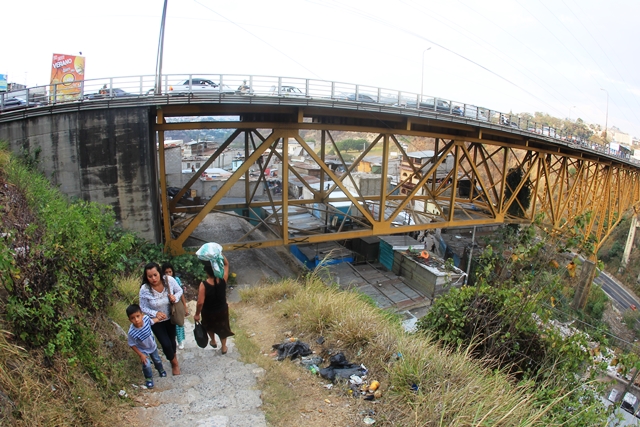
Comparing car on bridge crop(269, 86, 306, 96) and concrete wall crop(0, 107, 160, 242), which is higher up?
car on bridge crop(269, 86, 306, 96)

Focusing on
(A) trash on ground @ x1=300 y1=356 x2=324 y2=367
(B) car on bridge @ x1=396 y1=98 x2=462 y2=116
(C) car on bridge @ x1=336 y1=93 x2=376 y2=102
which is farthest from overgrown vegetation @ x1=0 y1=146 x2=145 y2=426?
(B) car on bridge @ x1=396 y1=98 x2=462 y2=116

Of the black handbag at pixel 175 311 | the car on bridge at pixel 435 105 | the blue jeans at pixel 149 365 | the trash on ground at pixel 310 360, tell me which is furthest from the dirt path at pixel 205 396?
the car on bridge at pixel 435 105

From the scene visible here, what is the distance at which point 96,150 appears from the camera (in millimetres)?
10180

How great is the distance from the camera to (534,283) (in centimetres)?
532

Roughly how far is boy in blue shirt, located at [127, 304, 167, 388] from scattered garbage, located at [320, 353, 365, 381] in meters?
2.17

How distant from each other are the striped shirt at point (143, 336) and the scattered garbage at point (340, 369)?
7.31ft

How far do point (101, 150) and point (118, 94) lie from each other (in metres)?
1.64

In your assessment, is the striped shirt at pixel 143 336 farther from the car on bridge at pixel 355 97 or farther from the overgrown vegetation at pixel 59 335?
the car on bridge at pixel 355 97

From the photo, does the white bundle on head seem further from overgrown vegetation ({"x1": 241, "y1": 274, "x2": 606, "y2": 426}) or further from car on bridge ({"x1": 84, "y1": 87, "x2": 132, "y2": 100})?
car on bridge ({"x1": 84, "y1": 87, "x2": 132, "y2": 100})

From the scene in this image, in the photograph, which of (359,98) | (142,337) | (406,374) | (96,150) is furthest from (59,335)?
(359,98)

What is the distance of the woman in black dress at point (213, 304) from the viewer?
5.15m

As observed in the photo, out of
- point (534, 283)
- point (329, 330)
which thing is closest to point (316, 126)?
point (329, 330)

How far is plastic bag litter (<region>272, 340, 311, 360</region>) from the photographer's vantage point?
5.69m

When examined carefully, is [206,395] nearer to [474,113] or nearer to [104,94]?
[104,94]
